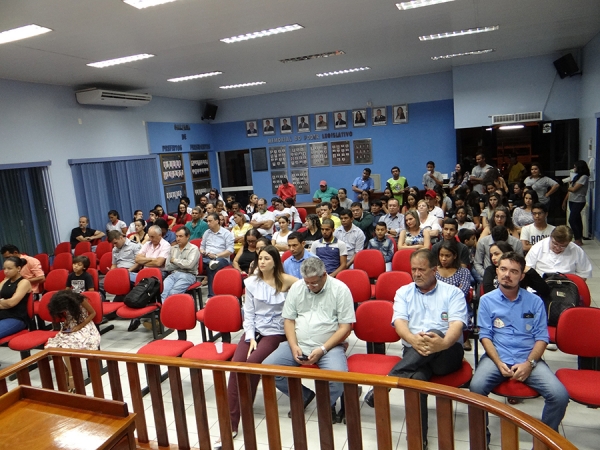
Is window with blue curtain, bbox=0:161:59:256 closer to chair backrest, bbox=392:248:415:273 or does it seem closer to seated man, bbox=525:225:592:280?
chair backrest, bbox=392:248:415:273

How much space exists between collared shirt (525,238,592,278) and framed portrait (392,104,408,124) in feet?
24.0

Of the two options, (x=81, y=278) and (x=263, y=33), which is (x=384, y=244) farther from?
(x=81, y=278)

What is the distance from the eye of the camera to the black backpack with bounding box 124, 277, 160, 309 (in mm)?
4789

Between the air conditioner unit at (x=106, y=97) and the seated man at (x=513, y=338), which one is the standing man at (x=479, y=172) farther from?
the air conditioner unit at (x=106, y=97)

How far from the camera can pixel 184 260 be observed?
546cm

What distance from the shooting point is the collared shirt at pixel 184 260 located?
544cm

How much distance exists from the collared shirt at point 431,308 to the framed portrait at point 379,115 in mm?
8735

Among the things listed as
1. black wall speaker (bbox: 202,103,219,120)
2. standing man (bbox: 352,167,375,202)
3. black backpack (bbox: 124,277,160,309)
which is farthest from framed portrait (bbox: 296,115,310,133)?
black backpack (bbox: 124,277,160,309)

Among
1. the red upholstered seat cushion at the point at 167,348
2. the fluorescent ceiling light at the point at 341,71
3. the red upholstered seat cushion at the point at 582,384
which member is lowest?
the red upholstered seat cushion at the point at 582,384

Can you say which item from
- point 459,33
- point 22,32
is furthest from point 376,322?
point 459,33

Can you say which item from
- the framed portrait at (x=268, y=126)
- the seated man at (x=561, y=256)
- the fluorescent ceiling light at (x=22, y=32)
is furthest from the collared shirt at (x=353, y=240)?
the framed portrait at (x=268, y=126)

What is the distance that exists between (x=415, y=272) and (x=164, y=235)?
5169 millimetres

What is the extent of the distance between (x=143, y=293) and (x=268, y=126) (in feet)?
27.1

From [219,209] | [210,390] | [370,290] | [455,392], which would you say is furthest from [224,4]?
[219,209]
